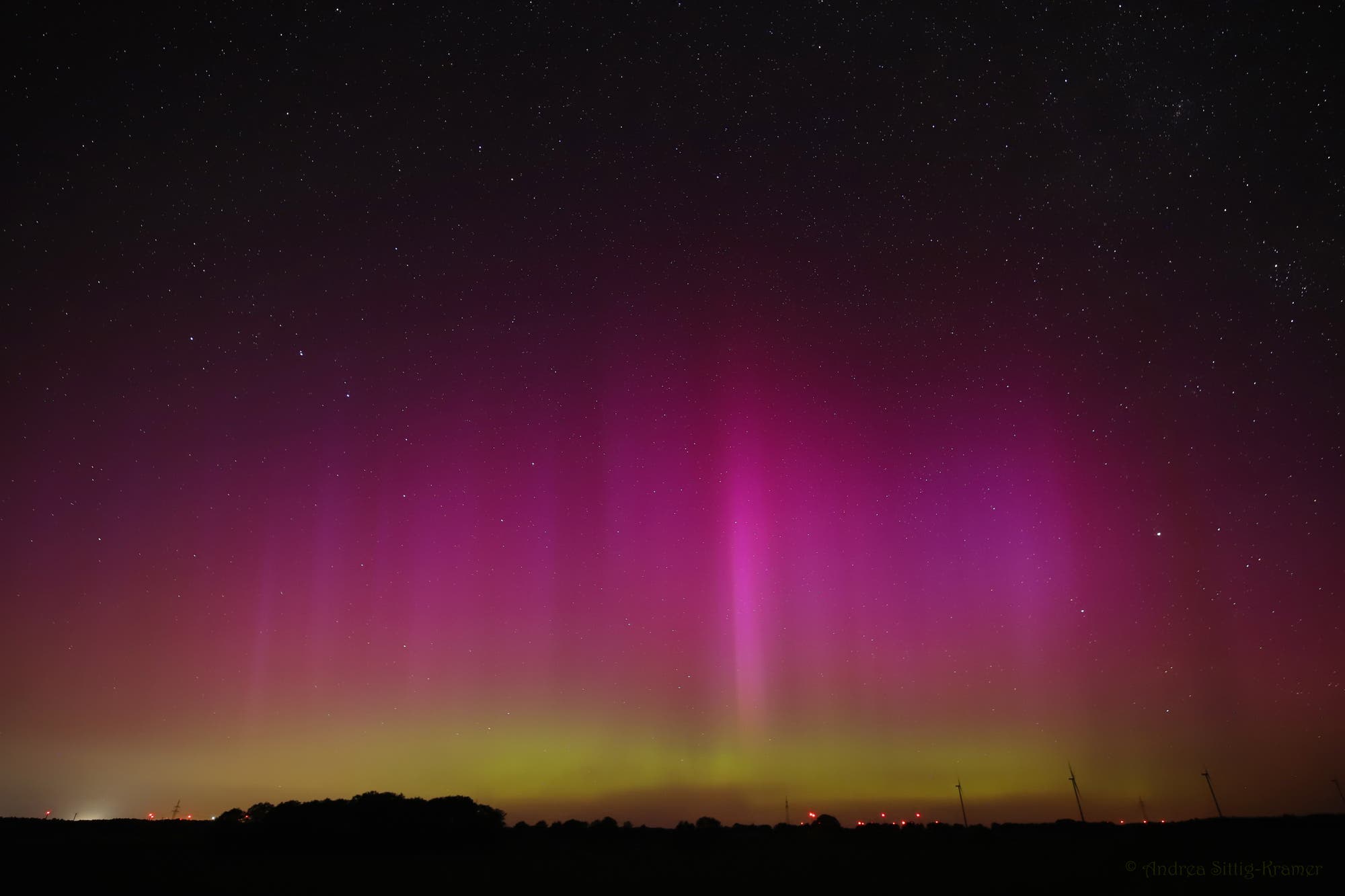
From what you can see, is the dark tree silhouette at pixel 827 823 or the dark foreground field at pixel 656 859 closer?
the dark foreground field at pixel 656 859

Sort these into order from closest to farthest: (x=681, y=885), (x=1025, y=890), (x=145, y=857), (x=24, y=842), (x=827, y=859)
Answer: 1. (x=1025, y=890)
2. (x=681, y=885)
3. (x=145, y=857)
4. (x=827, y=859)
5. (x=24, y=842)

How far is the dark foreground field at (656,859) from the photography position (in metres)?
23.5

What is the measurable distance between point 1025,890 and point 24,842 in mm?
39966

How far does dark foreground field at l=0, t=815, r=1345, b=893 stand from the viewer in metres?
23.5

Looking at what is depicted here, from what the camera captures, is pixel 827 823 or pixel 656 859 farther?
pixel 827 823

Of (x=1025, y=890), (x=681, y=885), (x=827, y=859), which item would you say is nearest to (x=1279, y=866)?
(x=1025, y=890)

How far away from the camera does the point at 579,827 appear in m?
42.5

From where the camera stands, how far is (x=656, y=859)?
99.1 feet

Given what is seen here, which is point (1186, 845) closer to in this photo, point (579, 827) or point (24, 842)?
point (579, 827)

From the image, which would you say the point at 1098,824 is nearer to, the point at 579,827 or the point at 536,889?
the point at 579,827

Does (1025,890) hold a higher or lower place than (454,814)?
lower

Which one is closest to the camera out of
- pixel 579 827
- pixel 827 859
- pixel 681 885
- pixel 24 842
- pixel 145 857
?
pixel 681 885

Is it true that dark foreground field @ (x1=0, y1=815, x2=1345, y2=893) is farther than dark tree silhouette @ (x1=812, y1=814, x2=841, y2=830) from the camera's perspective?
No

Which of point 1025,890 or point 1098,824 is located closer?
point 1025,890
